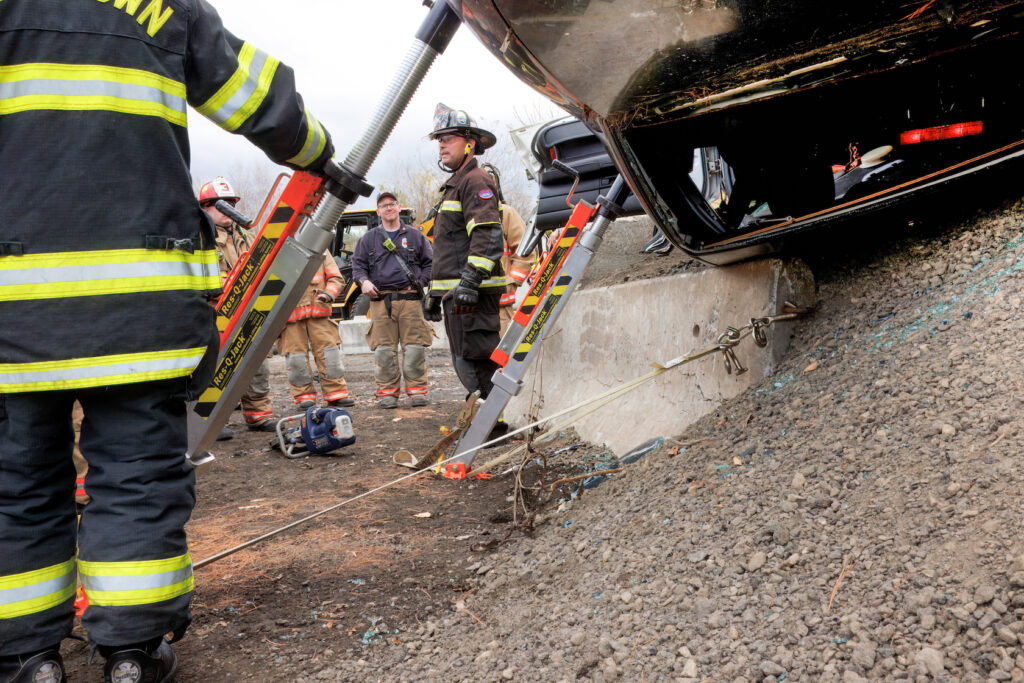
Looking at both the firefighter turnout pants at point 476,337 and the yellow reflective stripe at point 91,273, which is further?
the firefighter turnout pants at point 476,337

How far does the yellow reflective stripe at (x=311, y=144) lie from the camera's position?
80.8 inches

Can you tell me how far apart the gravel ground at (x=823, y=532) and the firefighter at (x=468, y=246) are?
215 cm

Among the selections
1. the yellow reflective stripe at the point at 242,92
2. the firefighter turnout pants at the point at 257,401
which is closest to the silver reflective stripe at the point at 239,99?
the yellow reflective stripe at the point at 242,92

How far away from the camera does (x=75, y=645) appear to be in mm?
2119

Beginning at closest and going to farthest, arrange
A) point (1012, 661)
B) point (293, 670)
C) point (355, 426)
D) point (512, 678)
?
point (1012, 661), point (512, 678), point (293, 670), point (355, 426)

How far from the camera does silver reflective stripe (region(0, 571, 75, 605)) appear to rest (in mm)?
1612

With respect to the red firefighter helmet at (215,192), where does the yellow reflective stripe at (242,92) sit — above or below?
above

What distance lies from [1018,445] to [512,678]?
4.30ft

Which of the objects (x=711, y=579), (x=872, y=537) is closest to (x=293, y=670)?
(x=711, y=579)

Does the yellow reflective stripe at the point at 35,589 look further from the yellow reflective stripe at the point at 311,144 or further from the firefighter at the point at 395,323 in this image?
the firefighter at the point at 395,323

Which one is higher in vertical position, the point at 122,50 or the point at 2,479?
the point at 122,50

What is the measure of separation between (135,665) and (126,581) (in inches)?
8.8

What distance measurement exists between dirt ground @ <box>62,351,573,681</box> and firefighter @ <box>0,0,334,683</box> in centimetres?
38

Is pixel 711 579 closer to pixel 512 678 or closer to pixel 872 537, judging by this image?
pixel 872 537
